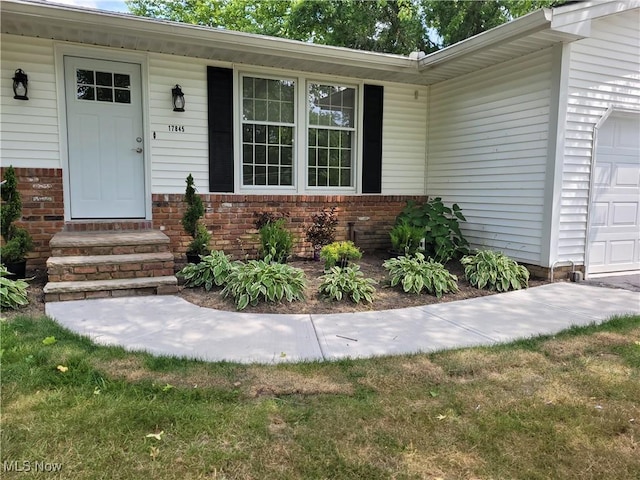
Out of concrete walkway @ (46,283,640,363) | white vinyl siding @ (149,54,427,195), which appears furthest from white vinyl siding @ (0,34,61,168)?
concrete walkway @ (46,283,640,363)

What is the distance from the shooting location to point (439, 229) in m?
6.39

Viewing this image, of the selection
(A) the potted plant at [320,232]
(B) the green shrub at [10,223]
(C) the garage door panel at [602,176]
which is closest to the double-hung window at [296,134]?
(A) the potted plant at [320,232]

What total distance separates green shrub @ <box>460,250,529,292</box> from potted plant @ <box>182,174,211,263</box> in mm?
3331

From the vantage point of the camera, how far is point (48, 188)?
17.9 feet

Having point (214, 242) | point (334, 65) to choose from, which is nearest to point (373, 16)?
point (334, 65)

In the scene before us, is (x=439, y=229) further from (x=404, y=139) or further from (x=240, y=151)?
(x=240, y=151)

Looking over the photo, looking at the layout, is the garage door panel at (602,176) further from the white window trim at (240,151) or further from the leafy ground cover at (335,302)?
the white window trim at (240,151)

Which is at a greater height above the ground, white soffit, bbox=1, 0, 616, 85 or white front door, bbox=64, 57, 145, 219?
white soffit, bbox=1, 0, 616, 85

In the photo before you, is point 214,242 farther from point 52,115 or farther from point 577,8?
point 577,8

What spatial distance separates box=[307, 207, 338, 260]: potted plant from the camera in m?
6.59

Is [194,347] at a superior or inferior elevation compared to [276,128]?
inferior

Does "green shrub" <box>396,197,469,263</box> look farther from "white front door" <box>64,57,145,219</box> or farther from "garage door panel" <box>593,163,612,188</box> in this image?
A: "white front door" <box>64,57,145,219</box>

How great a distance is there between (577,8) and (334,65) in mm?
3037

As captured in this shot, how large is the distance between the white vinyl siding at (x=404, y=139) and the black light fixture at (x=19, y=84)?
196 inches
